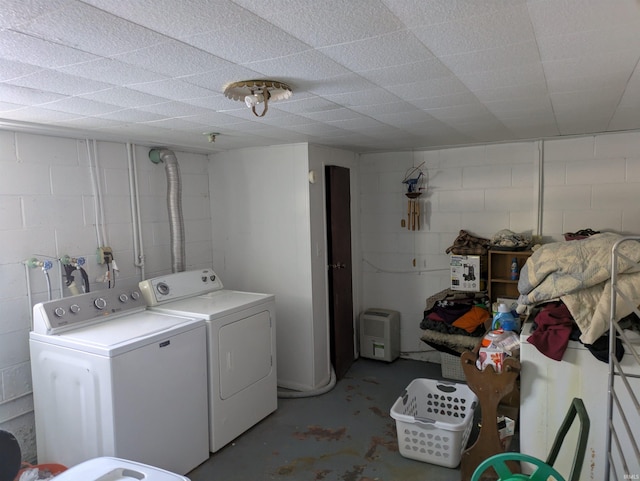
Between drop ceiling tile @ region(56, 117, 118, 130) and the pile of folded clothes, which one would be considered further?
the pile of folded clothes

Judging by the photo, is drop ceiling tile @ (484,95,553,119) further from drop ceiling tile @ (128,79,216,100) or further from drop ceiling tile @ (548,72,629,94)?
drop ceiling tile @ (128,79,216,100)

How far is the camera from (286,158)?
356cm

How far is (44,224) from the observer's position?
2.74m

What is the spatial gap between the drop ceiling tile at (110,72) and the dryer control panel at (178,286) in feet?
5.55

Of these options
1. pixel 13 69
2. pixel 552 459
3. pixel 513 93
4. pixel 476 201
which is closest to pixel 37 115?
pixel 13 69

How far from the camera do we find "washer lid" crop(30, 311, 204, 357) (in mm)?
2271

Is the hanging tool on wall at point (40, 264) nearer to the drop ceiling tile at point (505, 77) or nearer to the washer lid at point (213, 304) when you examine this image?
the washer lid at point (213, 304)

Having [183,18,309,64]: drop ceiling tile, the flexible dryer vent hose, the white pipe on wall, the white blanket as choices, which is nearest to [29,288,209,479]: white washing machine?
the white pipe on wall

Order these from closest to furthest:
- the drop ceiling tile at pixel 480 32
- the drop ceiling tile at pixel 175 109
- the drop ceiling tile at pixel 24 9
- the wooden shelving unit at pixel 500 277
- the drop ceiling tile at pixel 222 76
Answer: the drop ceiling tile at pixel 24 9, the drop ceiling tile at pixel 480 32, the drop ceiling tile at pixel 222 76, the drop ceiling tile at pixel 175 109, the wooden shelving unit at pixel 500 277

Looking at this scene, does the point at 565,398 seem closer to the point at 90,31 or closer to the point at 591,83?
the point at 591,83

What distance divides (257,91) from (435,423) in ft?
6.78

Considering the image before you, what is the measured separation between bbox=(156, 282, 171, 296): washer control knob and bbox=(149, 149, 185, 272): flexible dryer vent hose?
351 millimetres

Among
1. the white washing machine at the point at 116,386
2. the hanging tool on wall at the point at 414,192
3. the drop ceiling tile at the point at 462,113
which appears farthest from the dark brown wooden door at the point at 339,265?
the white washing machine at the point at 116,386

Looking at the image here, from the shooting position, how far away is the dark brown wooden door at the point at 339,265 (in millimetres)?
3805
